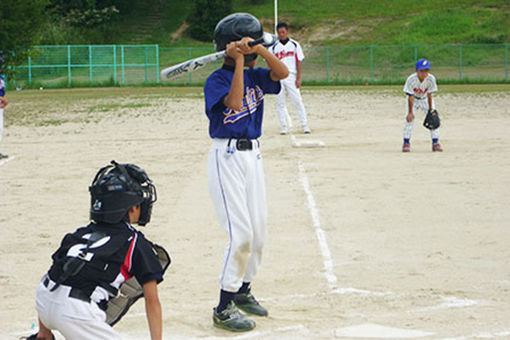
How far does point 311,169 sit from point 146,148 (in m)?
4.13

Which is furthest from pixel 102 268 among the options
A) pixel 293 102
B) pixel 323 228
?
pixel 293 102

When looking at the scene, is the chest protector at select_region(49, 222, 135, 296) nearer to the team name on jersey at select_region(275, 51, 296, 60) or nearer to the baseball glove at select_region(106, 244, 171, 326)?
the baseball glove at select_region(106, 244, 171, 326)

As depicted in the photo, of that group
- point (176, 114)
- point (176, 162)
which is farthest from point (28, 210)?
point (176, 114)

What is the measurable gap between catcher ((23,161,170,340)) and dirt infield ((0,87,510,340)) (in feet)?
4.41

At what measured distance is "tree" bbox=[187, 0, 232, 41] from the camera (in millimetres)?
61031

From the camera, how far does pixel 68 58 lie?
46.0m

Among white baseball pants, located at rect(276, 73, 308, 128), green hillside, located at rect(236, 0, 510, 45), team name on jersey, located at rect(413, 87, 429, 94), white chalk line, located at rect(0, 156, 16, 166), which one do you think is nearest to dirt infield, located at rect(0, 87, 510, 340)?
white chalk line, located at rect(0, 156, 16, 166)

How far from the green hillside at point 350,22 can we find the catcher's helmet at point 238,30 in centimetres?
4780

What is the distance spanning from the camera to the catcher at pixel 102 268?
11.6 ft

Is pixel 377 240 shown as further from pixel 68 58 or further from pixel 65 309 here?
pixel 68 58

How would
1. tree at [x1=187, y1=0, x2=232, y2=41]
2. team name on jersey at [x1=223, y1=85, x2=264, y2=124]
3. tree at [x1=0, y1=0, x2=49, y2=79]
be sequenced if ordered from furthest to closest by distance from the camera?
1. tree at [x1=187, y1=0, x2=232, y2=41]
2. tree at [x1=0, y1=0, x2=49, y2=79]
3. team name on jersey at [x1=223, y1=85, x2=264, y2=124]

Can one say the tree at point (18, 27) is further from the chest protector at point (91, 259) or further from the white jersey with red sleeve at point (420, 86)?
the chest protector at point (91, 259)

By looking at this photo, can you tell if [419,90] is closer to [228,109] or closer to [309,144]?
[309,144]

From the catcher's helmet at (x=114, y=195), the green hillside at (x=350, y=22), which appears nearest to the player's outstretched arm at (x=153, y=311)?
the catcher's helmet at (x=114, y=195)
